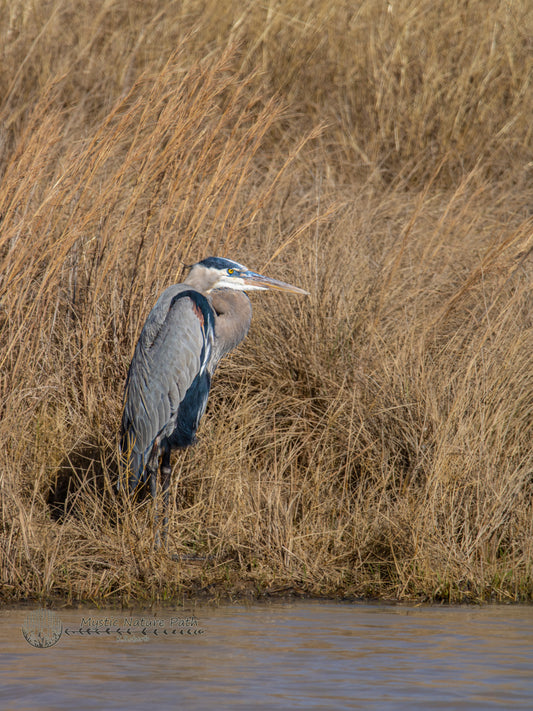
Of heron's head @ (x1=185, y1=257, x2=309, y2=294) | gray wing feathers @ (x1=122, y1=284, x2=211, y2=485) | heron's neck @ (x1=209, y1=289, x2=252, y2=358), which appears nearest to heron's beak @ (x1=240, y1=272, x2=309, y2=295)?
heron's head @ (x1=185, y1=257, x2=309, y2=294)

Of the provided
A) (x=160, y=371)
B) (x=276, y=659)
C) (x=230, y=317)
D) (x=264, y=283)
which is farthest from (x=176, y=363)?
(x=276, y=659)

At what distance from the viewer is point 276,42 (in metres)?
9.48

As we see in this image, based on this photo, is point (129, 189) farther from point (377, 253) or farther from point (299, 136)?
point (299, 136)

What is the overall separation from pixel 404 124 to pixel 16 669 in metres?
6.46

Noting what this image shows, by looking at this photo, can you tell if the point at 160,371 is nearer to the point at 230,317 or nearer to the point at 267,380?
the point at 230,317

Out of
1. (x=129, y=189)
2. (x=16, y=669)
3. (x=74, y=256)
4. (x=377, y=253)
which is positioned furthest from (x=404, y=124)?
(x=16, y=669)

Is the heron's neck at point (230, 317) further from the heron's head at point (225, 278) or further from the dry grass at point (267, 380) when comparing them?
the dry grass at point (267, 380)

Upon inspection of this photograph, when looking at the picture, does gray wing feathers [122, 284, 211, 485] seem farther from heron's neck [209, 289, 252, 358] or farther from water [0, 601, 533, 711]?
water [0, 601, 533, 711]

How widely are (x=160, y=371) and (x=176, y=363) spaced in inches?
3.5

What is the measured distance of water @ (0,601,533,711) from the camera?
3023mm

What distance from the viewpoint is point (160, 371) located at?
4.89 metres

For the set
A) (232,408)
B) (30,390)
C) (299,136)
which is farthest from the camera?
(299,136)

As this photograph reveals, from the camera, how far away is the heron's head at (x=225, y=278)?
5055 millimetres

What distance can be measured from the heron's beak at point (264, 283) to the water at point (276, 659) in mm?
1636
